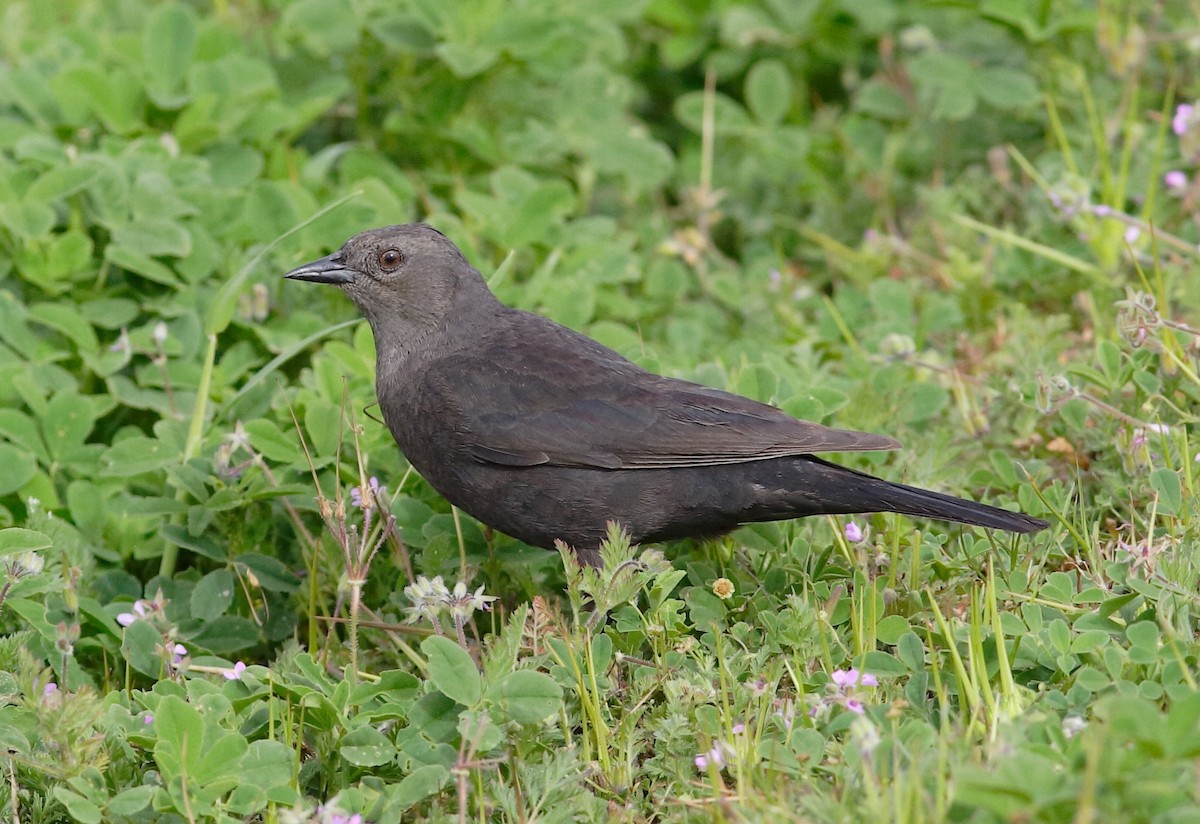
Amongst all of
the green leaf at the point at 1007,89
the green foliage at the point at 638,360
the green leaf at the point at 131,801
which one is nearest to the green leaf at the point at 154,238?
the green foliage at the point at 638,360

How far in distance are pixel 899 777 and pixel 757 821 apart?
343 mm

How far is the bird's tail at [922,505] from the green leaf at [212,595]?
1891 millimetres

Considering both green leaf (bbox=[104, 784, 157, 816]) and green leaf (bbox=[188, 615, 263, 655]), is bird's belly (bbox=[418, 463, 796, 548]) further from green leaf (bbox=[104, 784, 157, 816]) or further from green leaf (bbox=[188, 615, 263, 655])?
green leaf (bbox=[104, 784, 157, 816])

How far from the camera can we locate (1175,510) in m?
3.73

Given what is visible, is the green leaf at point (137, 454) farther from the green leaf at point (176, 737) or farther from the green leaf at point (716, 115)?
the green leaf at point (716, 115)

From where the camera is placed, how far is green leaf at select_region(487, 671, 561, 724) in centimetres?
318

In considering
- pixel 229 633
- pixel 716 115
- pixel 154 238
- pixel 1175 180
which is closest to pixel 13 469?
pixel 229 633

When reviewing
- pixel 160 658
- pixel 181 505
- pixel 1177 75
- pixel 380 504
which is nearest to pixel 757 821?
pixel 380 504

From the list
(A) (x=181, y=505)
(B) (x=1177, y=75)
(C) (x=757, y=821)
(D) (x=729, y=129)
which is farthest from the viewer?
(D) (x=729, y=129)

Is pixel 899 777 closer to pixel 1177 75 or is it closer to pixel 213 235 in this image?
pixel 213 235

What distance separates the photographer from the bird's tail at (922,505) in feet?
11.7

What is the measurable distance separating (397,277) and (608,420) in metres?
0.96

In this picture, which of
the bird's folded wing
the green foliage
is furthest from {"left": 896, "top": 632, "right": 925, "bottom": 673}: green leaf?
the bird's folded wing

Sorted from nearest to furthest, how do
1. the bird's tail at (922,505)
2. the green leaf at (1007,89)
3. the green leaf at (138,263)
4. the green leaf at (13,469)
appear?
1. the bird's tail at (922,505)
2. the green leaf at (13,469)
3. the green leaf at (138,263)
4. the green leaf at (1007,89)
